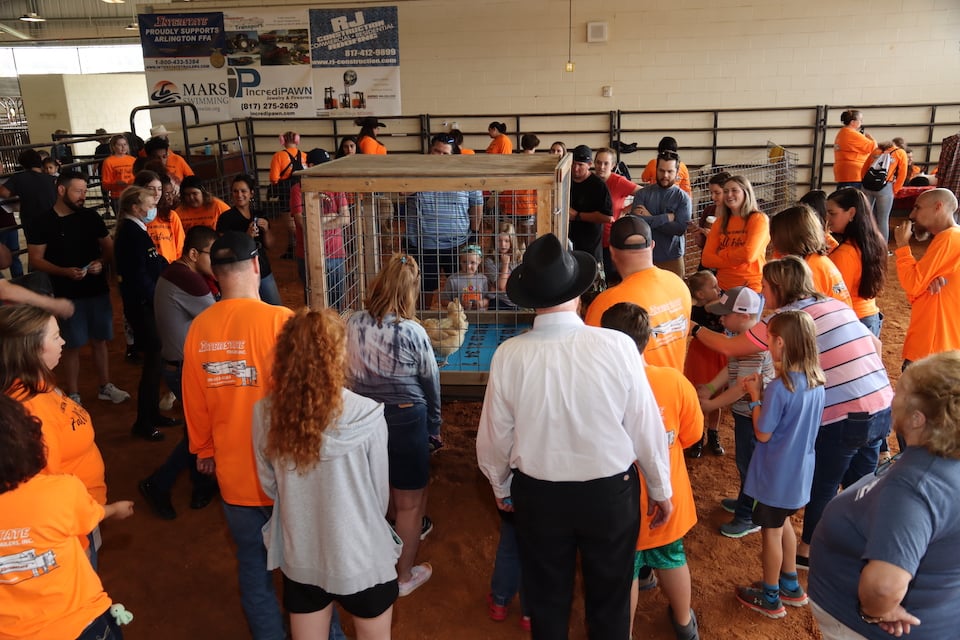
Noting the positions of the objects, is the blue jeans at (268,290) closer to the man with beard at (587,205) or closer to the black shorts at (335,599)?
the man with beard at (587,205)

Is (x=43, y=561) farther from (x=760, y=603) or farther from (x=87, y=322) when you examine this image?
(x=87, y=322)

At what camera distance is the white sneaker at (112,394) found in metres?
5.80

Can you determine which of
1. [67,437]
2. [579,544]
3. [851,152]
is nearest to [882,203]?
[851,152]

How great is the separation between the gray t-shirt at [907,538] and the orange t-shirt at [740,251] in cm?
297

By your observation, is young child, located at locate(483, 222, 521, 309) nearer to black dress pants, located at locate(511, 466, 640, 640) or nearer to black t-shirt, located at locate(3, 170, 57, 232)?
black dress pants, located at locate(511, 466, 640, 640)

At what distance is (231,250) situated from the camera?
2.74 m

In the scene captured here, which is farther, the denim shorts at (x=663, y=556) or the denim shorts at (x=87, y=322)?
the denim shorts at (x=87, y=322)

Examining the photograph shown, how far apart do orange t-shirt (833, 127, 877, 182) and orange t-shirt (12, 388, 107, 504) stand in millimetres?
9806

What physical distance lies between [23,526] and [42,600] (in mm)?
235

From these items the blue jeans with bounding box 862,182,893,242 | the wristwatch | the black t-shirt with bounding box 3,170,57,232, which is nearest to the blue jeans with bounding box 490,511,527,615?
the wristwatch

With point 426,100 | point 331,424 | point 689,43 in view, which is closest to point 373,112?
point 426,100

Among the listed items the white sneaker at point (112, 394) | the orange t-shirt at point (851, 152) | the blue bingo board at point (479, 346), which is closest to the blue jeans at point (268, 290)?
the white sneaker at point (112, 394)

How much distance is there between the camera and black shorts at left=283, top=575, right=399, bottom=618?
7.80ft

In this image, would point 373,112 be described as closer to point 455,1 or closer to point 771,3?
point 455,1
